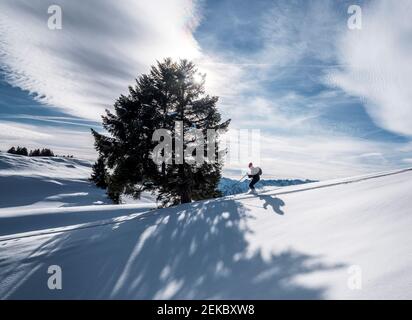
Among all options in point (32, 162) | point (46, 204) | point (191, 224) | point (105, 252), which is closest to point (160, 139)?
point (191, 224)

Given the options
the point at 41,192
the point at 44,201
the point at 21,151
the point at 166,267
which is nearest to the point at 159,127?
the point at 166,267

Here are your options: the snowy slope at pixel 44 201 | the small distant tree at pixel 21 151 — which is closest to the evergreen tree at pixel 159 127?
the snowy slope at pixel 44 201

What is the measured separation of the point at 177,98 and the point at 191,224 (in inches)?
434

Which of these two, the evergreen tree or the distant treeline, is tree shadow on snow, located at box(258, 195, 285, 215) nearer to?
the evergreen tree

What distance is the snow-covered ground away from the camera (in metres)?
3.08

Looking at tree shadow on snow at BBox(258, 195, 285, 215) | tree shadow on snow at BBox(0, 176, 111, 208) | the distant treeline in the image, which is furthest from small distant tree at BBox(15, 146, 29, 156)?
tree shadow on snow at BBox(258, 195, 285, 215)

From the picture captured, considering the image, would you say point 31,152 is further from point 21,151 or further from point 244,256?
point 244,256

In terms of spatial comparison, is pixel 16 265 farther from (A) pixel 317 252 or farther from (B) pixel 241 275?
(A) pixel 317 252

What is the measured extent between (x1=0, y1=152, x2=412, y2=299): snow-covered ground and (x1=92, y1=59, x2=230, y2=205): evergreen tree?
797cm

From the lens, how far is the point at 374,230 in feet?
14.0

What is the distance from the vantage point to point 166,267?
4.34m

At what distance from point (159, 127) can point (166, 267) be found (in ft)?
38.8

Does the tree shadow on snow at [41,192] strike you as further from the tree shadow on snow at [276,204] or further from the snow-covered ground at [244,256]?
the tree shadow on snow at [276,204]

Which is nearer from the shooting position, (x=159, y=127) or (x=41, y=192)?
(x=159, y=127)
